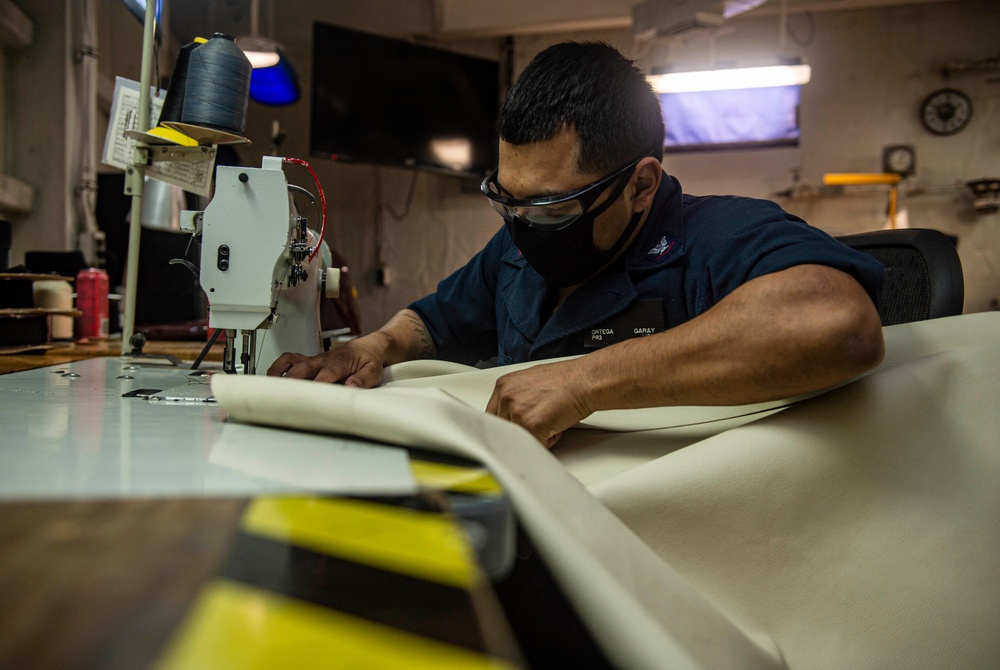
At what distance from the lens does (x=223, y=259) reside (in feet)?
3.73

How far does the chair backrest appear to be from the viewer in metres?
1.18

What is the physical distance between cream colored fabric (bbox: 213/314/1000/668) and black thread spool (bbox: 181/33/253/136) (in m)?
0.74

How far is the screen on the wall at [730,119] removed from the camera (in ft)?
15.1

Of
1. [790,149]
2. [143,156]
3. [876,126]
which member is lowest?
[143,156]

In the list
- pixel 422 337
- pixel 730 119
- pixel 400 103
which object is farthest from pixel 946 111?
pixel 422 337

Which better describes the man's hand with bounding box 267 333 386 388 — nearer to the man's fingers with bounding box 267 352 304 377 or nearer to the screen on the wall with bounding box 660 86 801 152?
the man's fingers with bounding box 267 352 304 377

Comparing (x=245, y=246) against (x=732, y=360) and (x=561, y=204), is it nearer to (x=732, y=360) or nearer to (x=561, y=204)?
(x=561, y=204)

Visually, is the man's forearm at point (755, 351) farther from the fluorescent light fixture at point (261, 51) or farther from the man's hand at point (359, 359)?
the fluorescent light fixture at point (261, 51)

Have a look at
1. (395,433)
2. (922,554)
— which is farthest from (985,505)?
(395,433)

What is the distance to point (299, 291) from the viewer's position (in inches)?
53.2

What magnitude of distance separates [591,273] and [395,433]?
79 centimetres

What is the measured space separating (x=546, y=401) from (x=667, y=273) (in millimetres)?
495

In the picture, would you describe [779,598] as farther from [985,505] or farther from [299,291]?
[299,291]

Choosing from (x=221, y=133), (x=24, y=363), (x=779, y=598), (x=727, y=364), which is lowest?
(x=779, y=598)
